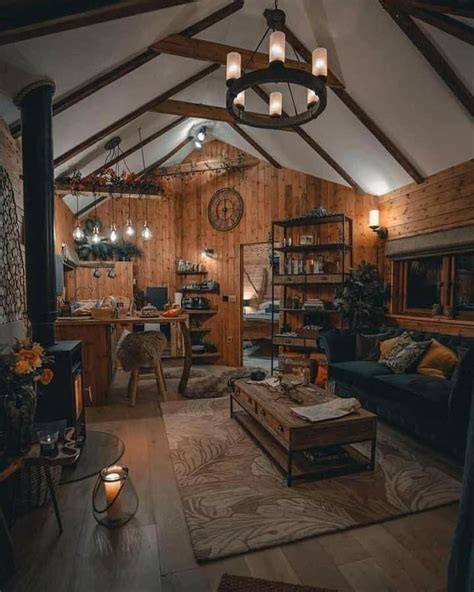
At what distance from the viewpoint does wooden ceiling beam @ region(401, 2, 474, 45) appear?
8.57ft

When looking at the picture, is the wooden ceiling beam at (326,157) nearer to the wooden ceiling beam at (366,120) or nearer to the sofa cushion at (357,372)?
the wooden ceiling beam at (366,120)

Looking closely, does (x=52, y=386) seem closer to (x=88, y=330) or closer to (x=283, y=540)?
(x=88, y=330)

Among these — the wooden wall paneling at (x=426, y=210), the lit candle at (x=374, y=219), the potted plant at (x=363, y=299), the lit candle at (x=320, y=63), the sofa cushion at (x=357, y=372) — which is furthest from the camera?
the lit candle at (x=374, y=219)

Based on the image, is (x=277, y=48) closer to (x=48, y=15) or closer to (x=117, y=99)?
(x=48, y=15)

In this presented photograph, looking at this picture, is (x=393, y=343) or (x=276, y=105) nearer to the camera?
(x=276, y=105)

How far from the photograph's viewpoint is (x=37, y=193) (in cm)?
275

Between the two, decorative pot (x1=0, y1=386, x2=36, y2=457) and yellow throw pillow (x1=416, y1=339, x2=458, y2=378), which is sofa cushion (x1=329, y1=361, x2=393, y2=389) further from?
decorative pot (x1=0, y1=386, x2=36, y2=457)

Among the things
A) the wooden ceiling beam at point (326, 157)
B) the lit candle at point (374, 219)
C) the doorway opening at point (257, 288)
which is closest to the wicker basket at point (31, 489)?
the wooden ceiling beam at point (326, 157)

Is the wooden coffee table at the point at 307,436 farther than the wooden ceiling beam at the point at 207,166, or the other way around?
the wooden ceiling beam at the point at 207,166

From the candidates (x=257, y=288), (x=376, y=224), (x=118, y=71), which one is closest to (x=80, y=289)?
(x=118, y=71)

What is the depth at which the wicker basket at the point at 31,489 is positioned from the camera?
2.22m

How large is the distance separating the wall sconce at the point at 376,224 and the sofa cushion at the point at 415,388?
2.38 m

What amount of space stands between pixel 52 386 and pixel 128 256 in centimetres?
458

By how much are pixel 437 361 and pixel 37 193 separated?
12.4 ft
